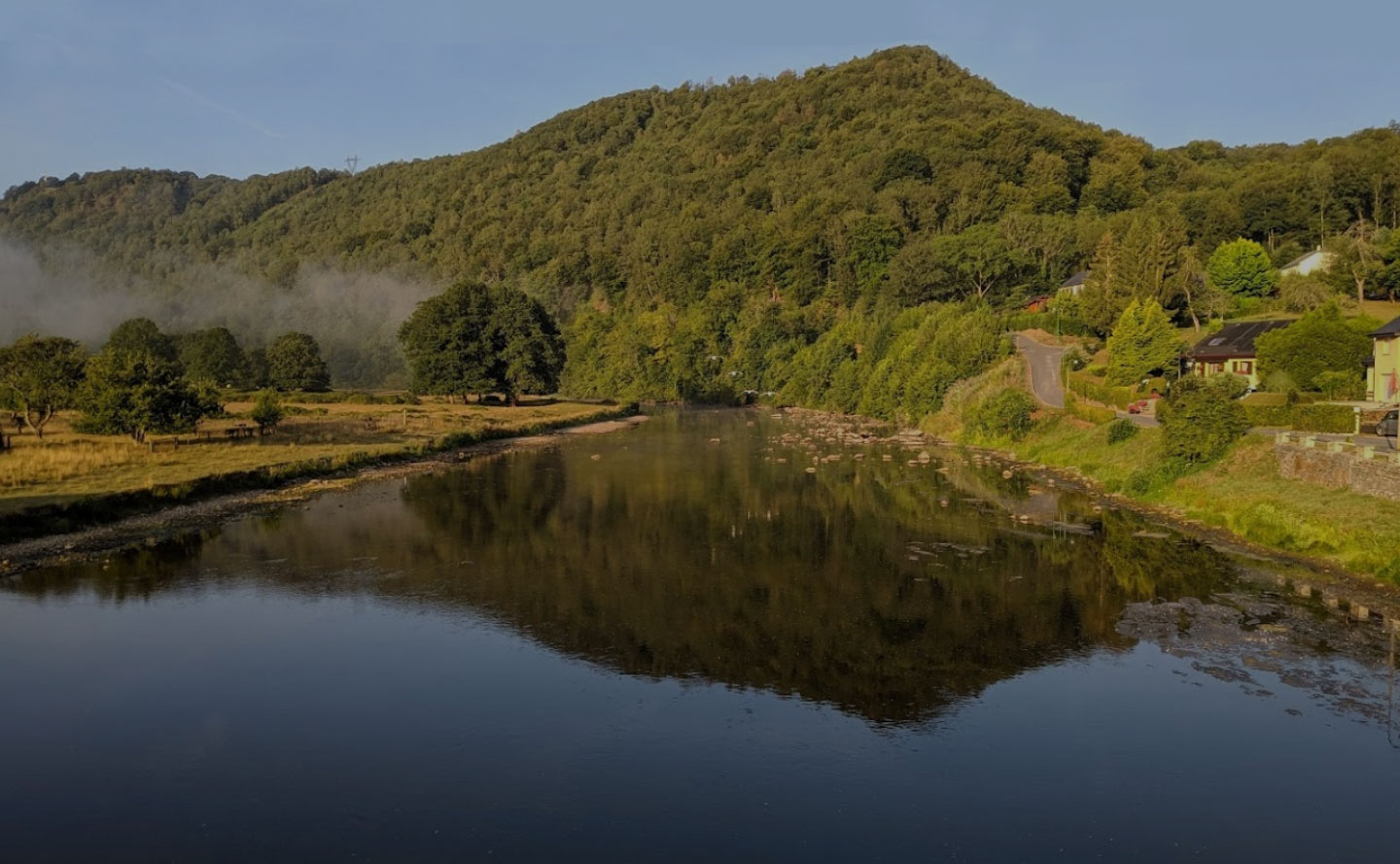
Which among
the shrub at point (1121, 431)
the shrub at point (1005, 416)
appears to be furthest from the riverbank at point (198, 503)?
the shrub at point (1121, 431)

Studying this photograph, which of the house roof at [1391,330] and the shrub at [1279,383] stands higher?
the house roof at [1391,330]

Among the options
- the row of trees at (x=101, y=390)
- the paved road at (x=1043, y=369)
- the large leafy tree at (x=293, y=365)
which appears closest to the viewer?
the row of trees at (x=101, y=390)

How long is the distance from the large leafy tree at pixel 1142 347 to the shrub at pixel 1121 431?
16266 mm

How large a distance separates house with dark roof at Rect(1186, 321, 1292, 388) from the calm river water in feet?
112

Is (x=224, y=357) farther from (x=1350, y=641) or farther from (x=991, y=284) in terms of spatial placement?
(x=1350, y=641)

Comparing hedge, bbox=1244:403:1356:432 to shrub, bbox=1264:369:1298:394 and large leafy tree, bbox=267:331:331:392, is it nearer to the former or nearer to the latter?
shrub, bbox=1264:369:1298:394

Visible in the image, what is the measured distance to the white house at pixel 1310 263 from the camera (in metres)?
89.7

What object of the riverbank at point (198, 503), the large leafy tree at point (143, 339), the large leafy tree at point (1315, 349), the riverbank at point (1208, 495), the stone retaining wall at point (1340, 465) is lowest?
the riverbank at point (1208, 495)

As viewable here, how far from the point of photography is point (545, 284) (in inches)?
7298

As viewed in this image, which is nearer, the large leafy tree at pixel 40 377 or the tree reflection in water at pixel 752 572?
the tree reflection in water at pixel 752 572

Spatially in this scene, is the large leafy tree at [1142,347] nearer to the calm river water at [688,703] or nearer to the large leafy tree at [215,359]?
the calm river water at [688,703]

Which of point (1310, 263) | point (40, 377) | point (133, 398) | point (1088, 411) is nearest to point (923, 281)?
point (1310, 263)

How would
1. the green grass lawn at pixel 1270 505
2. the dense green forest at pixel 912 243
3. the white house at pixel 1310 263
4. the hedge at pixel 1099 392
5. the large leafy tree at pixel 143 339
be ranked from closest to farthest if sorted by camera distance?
the green grass lawn at pixel 1270 505, the hedge at pixel 1099 392, the white house at pixel 1310 263, the dense green forest at pixel 912 243, the large leafy tree at pixel 143 339

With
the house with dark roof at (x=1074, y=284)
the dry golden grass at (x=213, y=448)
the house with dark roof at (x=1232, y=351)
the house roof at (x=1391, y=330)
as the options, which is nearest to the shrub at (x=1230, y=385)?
the house roof at (x=1391, y=330)
